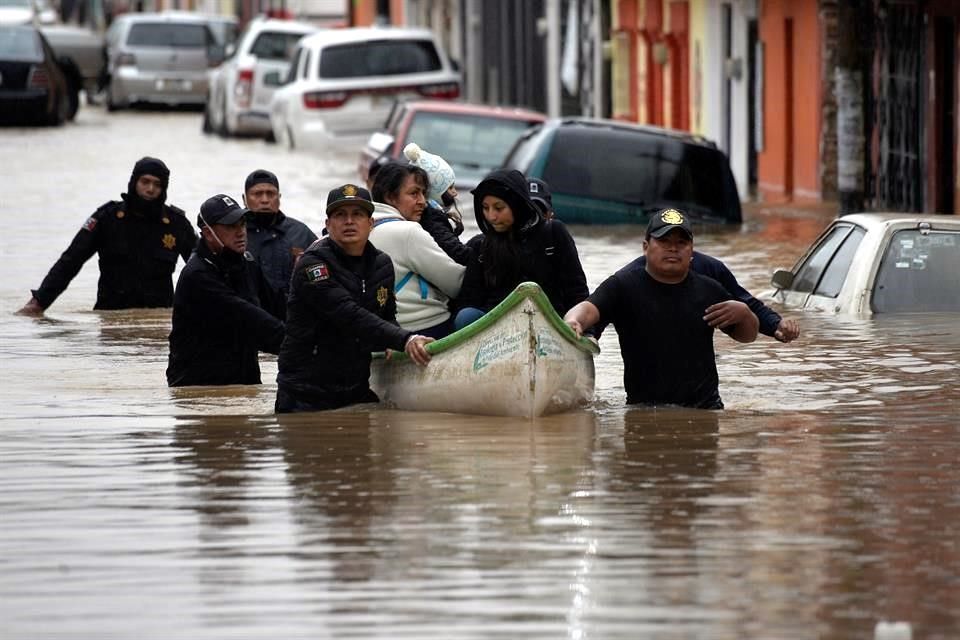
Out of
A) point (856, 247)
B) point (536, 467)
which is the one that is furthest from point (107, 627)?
point (856, 247)

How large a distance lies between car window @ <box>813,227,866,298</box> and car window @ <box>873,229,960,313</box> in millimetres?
285

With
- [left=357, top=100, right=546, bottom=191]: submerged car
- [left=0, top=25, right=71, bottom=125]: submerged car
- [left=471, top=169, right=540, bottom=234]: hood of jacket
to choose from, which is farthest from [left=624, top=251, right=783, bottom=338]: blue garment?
[left=0, top=25, right=71, bottom=125]: submerged car

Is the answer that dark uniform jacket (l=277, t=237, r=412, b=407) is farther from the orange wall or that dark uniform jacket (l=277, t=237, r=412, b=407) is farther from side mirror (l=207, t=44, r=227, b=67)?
side mirror (l=207, t=44, r=227, b=67)

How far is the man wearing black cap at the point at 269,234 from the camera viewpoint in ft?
44.9

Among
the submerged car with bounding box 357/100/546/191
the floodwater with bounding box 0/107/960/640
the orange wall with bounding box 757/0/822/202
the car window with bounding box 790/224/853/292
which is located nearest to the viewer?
the floodwater with bounding box 0/107/960/640

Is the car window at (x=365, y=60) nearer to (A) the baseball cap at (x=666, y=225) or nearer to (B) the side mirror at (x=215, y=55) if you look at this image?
(B) the side mirror at (x=215, y=55)

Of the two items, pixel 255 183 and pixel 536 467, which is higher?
pixel 255 183

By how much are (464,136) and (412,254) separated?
14.8 meters

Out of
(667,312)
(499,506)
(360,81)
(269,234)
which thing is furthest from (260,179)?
(360,81)

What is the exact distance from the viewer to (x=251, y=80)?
43531mm

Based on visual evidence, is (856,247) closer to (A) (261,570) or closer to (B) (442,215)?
(B) (442,215)

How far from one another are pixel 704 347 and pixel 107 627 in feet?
13.8

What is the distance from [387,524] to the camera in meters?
9.35

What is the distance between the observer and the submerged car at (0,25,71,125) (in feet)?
142
